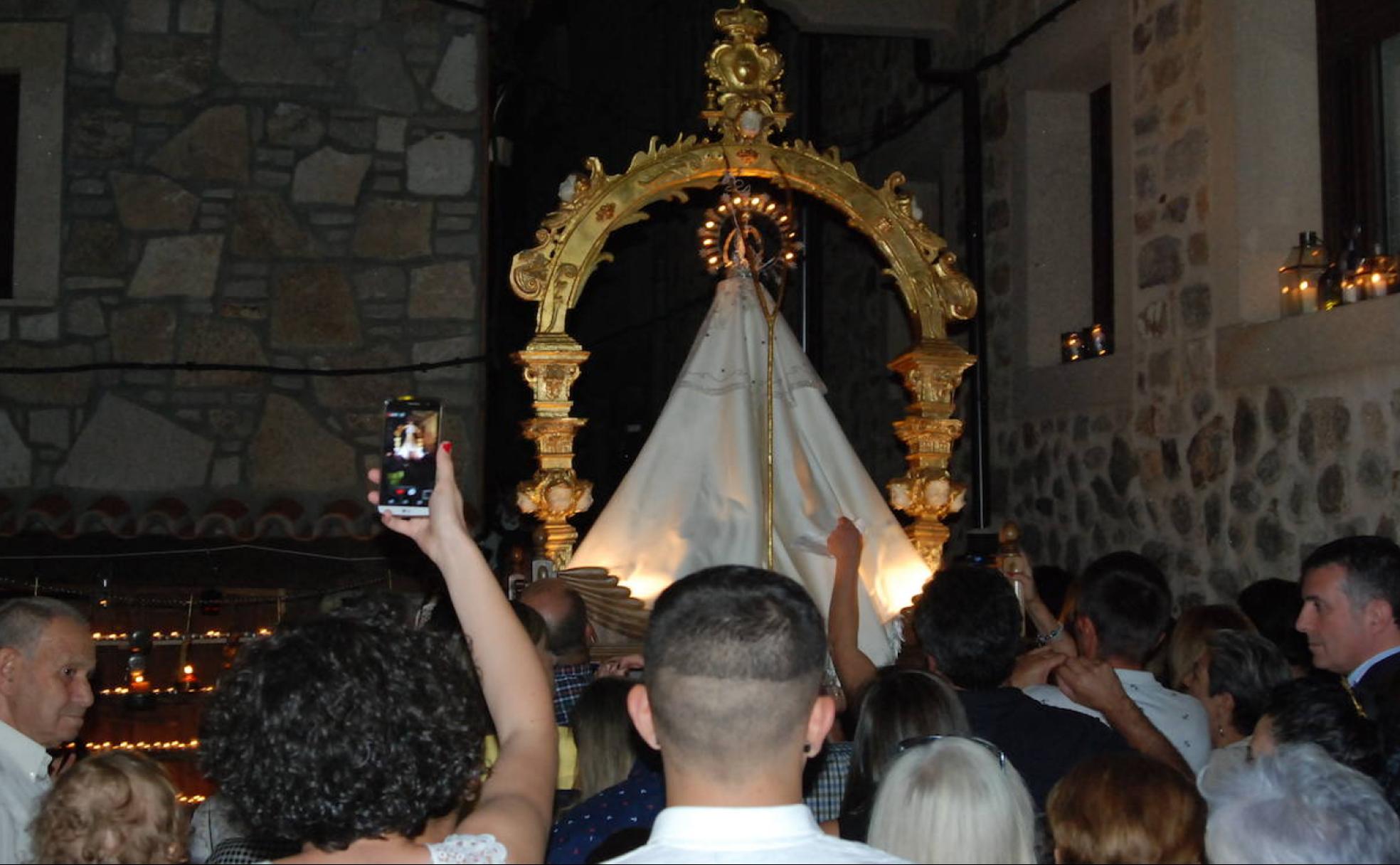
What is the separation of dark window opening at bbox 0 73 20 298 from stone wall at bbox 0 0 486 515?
278 mm

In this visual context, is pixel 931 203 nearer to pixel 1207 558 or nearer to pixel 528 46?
pixel 528 46

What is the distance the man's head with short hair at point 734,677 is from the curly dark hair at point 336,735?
0.29 m

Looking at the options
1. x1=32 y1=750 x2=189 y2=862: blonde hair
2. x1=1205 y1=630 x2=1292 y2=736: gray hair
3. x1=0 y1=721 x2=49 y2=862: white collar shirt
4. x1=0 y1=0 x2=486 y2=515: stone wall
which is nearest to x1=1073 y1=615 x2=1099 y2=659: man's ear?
x1=1205 y1=630 x2=1292 y2=736: gray hair

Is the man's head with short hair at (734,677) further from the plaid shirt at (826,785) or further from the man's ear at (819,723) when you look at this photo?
the plaid shirt at (826,785)

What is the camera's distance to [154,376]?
7301 mm

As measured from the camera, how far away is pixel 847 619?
472cm

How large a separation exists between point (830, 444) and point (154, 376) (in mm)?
3451

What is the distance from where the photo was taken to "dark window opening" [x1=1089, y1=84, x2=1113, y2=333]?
7441 millimetres

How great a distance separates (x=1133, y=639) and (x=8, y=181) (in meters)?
6.08

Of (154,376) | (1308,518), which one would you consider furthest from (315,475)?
(1308,518)

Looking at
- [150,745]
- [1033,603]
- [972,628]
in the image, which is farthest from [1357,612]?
[150,745]

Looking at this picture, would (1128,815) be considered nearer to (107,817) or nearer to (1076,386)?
(107,817)

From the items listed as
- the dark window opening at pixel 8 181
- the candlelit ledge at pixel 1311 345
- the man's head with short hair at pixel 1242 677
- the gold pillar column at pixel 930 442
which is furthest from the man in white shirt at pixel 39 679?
the dark window opening at pixel 8 181

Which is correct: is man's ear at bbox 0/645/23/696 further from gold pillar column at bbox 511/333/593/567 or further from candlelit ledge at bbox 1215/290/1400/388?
candlelit ledge at bbox 1215/290/1400/388
